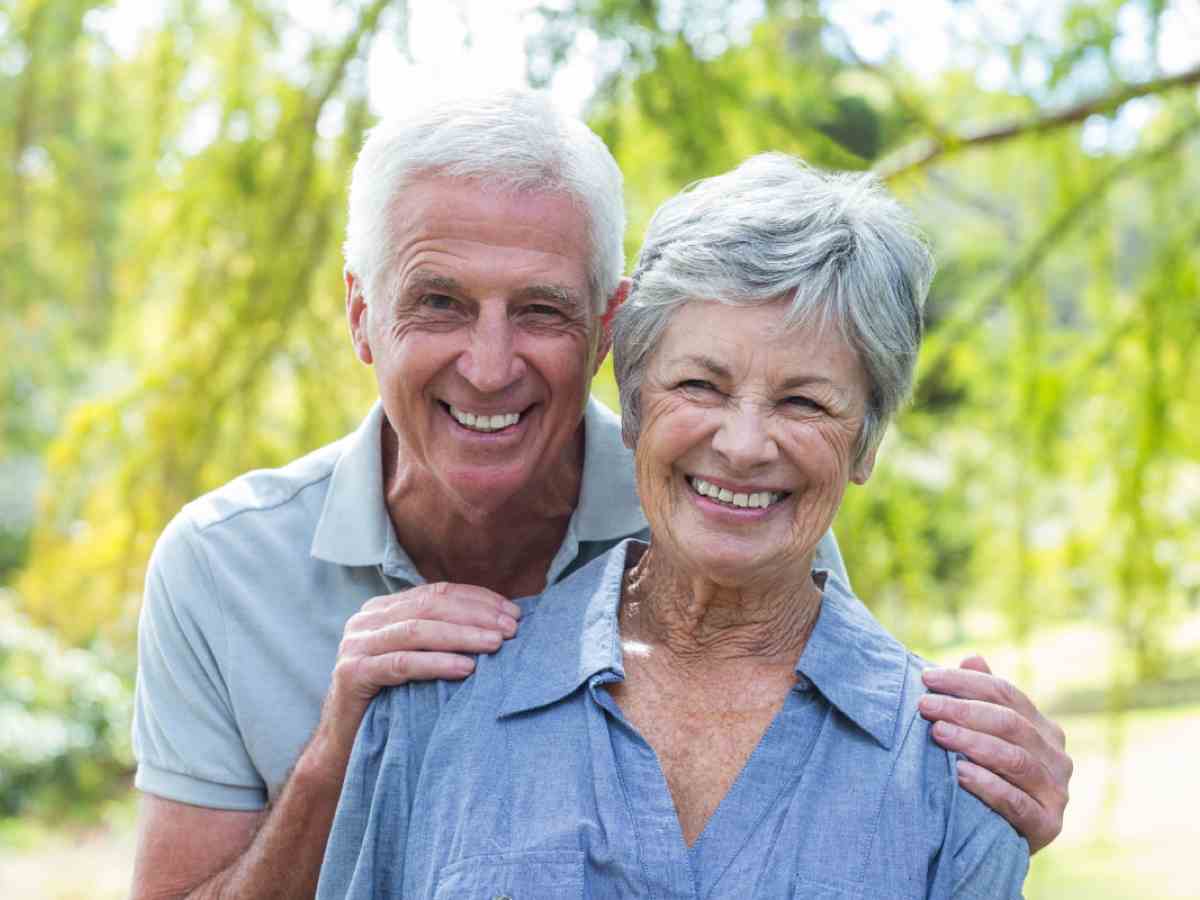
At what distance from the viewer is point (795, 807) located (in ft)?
4.99

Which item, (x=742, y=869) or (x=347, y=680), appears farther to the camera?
(x=347, y=680)

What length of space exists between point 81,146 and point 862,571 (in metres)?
1.96

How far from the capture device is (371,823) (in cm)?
157

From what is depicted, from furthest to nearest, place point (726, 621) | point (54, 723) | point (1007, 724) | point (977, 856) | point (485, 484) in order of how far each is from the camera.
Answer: point (54, 723), point (485, 484), point (726, 621), point (1007, 724), point (977, 856)

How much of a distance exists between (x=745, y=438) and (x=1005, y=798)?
1.62ft

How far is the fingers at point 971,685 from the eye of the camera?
1.62 m

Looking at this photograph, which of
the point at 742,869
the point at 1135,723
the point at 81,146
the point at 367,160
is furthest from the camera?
the point at 1135,723

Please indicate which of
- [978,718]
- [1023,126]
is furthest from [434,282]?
[1023,126]

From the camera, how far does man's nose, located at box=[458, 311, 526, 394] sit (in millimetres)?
1836

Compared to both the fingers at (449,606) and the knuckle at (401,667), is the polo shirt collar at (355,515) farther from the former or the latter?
the knuckle at (401,667)

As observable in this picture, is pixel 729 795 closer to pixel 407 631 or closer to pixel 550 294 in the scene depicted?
pixel 407 631

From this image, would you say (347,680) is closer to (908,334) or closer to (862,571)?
(908,334)

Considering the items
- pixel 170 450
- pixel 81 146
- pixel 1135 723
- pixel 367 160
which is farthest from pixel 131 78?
pixel 1135 723

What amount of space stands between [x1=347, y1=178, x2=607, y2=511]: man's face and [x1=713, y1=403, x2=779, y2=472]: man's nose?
1.27 ft
